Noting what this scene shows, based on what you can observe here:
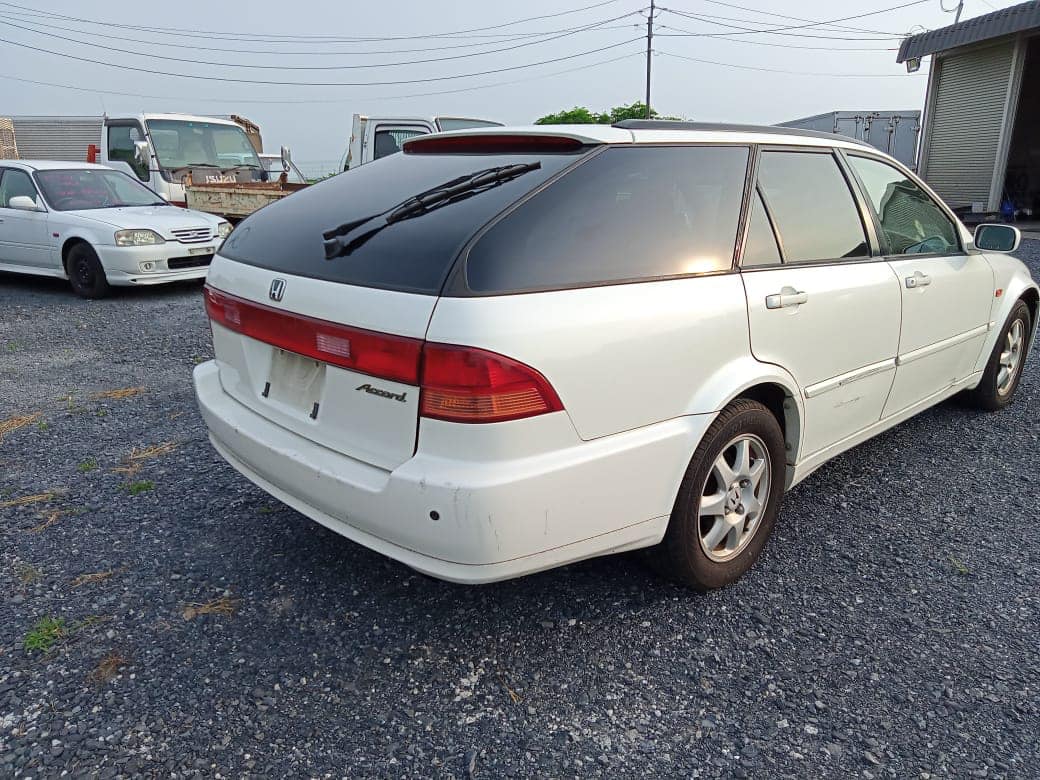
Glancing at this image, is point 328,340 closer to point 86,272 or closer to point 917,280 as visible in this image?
point 917,280

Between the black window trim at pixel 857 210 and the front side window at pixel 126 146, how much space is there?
11.3 meters

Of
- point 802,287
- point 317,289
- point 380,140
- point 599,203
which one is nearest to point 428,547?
point 317,289

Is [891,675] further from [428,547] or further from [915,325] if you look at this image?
[915,325]

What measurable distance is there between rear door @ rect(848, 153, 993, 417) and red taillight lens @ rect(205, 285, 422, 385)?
95.8 inches

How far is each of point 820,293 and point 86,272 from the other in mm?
8372

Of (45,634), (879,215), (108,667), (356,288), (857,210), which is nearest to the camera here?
(356,288)

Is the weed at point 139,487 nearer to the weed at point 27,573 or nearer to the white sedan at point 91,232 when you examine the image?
the weed at point 27,573

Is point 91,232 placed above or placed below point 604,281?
below

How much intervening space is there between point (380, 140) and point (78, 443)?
791 cm

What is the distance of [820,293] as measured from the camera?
2.97m

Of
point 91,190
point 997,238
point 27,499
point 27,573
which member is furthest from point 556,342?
point 91,190

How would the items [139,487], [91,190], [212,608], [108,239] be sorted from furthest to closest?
[91,190], [108,239], [139,487], [212,608]

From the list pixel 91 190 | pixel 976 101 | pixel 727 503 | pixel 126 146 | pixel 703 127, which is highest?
pixel 976 101

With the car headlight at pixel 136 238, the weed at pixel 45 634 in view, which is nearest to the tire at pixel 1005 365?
the weed at pixel 45 634
